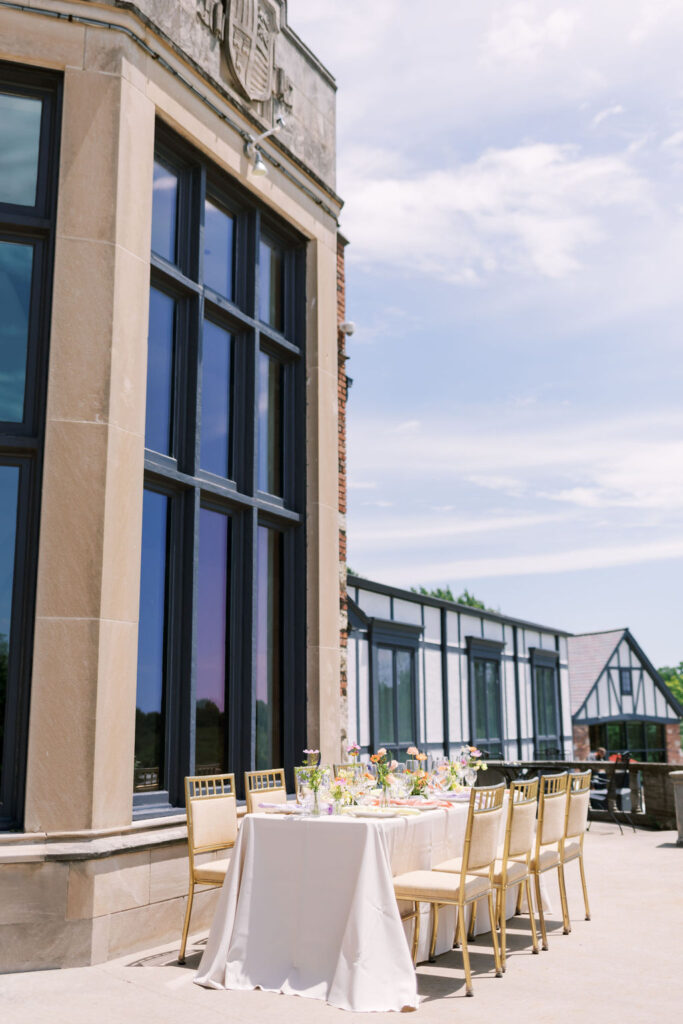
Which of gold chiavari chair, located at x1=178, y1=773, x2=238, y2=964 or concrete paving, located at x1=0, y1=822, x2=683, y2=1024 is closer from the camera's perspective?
concrete paving, located at x1=0, y1=822, x2=683, y2=1024

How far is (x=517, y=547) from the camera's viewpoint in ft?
256

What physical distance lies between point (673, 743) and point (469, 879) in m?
29.5

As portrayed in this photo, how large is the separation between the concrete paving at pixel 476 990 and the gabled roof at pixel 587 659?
22183 mm

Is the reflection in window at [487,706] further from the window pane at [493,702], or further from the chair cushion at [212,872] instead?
the chair cushion at [212,872]

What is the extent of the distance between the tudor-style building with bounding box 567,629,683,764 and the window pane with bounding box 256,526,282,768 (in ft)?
68.4

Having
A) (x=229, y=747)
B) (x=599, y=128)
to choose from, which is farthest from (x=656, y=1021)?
(x=599, y=128)

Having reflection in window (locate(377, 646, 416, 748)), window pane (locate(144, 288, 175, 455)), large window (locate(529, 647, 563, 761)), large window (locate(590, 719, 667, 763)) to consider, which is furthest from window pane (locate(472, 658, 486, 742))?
window pane (locate(144, 288, 175, 455))

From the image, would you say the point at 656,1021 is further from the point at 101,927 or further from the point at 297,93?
the point at 297,93

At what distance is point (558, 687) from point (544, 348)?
1190 cm

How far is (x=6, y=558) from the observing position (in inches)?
240

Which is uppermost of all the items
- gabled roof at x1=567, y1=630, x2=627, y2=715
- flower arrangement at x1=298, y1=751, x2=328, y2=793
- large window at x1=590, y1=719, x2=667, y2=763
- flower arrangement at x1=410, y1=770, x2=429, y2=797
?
gabled roof at x1=567, y1=630, x2=627, y2=715

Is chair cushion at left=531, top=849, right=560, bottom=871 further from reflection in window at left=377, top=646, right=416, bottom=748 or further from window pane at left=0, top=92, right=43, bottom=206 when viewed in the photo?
reflection in window at left=377, top=646, right=416, bottom=748

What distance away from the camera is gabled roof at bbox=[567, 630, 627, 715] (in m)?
28.6

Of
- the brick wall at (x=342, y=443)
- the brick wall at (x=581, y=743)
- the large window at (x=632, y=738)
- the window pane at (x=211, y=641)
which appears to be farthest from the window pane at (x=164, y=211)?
the large window at (x=632, y=738)
